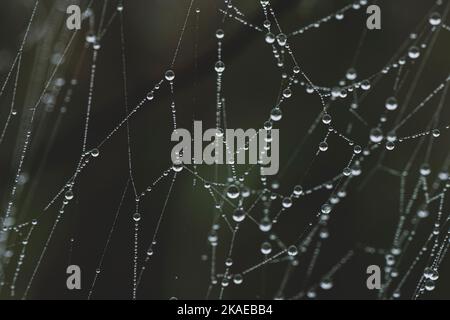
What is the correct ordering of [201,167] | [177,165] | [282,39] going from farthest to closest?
[201,167] < [177,165] < [282,39]

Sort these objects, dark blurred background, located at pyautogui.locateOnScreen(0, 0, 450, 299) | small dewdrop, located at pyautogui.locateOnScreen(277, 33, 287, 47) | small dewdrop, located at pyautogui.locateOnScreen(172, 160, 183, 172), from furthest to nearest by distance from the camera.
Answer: dark blurred background, located at pyautogui.locateOnScreen(0, 0, 450, 299) → small dewdrop, located at pyautogui.locateOnScreen(172, 160, 183, 172) → small dewdrop, located at pyautogui.locateOnScreen(277, 33, 287, 47)

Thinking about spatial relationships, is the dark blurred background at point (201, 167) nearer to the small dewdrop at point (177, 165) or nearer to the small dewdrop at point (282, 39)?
the small dewdrop at point (177, 165)

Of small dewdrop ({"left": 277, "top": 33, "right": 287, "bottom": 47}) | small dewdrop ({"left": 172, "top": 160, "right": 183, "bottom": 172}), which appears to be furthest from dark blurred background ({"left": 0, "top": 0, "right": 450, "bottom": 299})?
small dewdrop ({"left": 277, "top": 33, "right": 287, "bottom": 47})

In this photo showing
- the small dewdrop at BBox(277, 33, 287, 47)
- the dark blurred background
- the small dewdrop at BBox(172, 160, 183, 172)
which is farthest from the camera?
the dark blurred background

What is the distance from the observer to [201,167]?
2.11 meters

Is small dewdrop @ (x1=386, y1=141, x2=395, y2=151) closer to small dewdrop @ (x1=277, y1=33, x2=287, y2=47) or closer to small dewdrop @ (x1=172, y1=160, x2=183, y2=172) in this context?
small dewdrop @ (x1=277, y1=33, x2=287, y2=47)

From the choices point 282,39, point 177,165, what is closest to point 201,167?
point 177,165

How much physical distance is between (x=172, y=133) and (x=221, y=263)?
0.49m

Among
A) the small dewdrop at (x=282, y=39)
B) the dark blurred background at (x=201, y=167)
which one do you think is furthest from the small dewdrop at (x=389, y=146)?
the dark blurred background at (x=201, y=167)

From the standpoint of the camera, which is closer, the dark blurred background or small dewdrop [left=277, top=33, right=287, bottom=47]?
small dewdrop [left=277, top=33, right=287, bottom=47]

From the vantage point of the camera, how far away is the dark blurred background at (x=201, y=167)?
2.20 meters

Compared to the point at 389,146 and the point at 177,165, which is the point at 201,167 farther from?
the point at 389,146

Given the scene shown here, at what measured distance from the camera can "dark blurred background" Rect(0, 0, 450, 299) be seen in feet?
7.23
